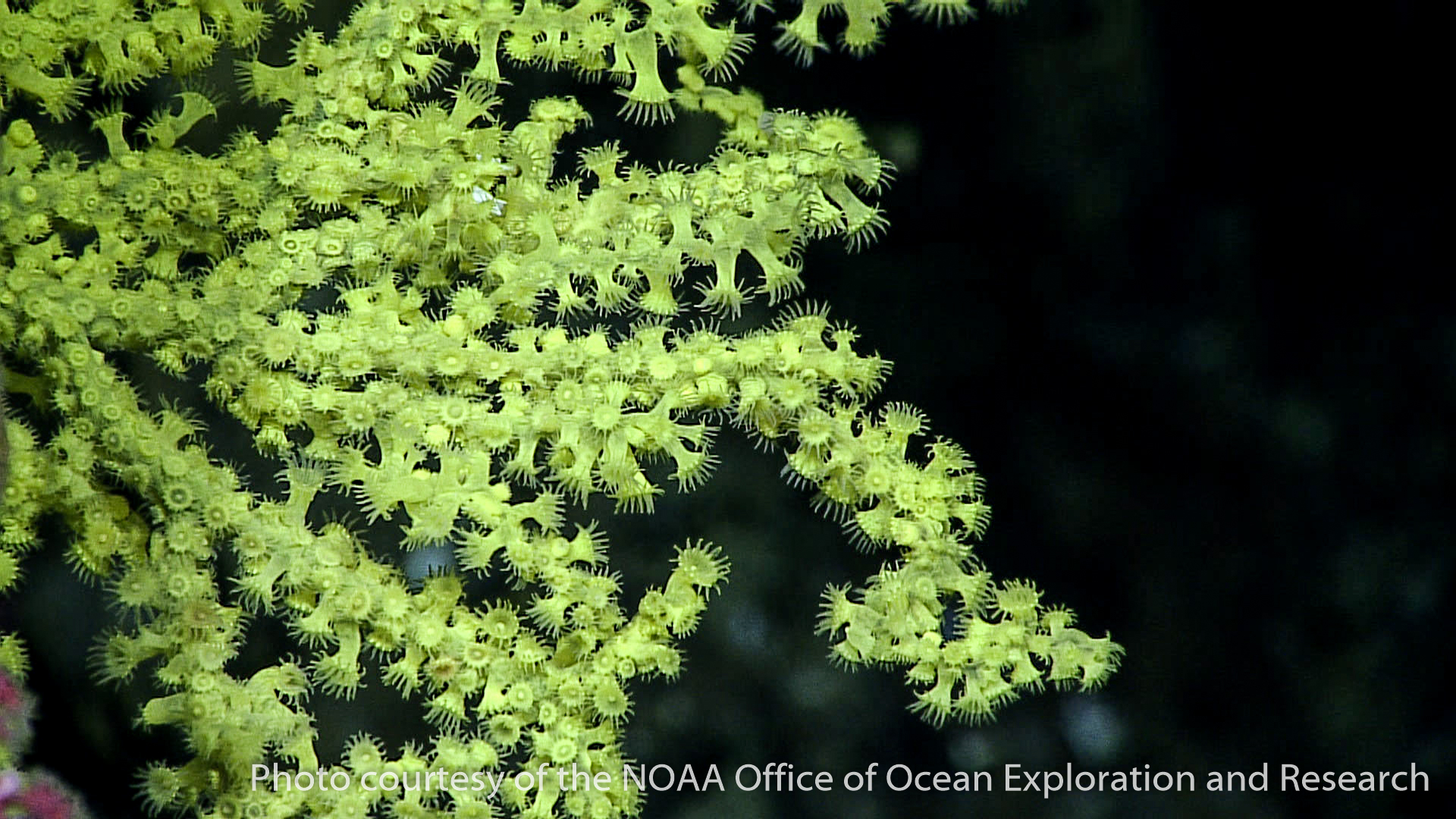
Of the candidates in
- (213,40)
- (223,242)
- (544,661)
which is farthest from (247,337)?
(544,661)

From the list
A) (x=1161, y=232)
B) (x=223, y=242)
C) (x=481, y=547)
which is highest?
(x=1161, y=232)

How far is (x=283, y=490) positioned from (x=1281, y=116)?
1107 mm

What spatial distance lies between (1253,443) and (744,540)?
1.77ft

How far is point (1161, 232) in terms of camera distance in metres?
1.41

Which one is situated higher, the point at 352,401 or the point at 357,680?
the point at 352,401

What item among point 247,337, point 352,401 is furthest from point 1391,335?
point 247,337

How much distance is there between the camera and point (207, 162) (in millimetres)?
1427

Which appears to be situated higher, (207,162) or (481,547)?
(207,162)

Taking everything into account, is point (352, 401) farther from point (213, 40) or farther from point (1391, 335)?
point (1391, 335)

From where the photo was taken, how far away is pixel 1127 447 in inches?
55.7

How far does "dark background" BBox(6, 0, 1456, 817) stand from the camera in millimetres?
1398

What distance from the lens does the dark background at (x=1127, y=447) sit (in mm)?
1398

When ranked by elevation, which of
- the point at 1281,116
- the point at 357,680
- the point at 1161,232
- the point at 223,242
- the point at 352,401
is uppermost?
the point at 1281,116

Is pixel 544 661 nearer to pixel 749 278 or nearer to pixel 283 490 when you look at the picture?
pixel 283 490
